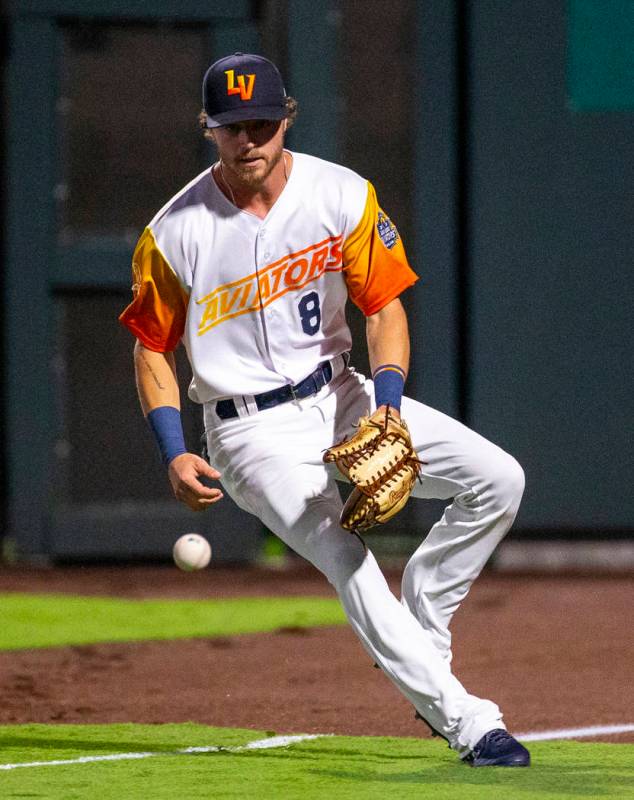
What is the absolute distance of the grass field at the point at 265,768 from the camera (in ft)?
12.9

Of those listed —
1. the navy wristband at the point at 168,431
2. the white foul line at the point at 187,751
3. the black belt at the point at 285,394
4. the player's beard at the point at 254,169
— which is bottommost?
the white foul line at the point at 187,751

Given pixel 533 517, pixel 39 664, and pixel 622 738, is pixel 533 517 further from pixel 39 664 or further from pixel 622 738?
pixel 622 738

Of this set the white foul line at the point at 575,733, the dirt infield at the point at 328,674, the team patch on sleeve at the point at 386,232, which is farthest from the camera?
the dirt infield at the point at 328,674

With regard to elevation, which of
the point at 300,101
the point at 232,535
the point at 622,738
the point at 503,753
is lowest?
Answer: the point at 232,535

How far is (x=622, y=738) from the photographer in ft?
16.1

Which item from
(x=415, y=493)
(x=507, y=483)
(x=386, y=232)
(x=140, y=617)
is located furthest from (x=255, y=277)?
(x=140, y=617)

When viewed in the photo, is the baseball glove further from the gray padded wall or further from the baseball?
the gray padded wall

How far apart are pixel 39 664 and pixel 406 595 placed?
2.48 meters

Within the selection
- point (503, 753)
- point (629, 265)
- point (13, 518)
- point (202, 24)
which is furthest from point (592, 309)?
point (503, 753)

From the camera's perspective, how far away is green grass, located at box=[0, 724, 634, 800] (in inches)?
154

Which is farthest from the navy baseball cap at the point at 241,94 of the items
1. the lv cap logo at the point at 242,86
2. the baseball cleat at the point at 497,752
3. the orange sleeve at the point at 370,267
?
the baseball cleat at the point at 497,752

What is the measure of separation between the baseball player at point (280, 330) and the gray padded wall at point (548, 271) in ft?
17.6

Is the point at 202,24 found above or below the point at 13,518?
above

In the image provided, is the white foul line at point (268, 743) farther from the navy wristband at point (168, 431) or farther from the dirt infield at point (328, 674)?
the navy wristband at point (168, 431)
